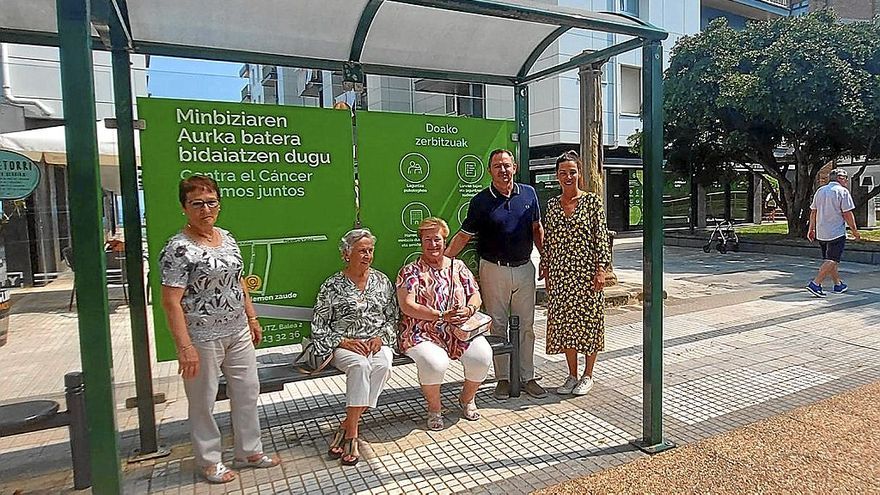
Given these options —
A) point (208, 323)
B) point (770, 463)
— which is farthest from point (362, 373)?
point (770, 463)

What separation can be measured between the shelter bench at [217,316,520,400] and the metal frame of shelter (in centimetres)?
69

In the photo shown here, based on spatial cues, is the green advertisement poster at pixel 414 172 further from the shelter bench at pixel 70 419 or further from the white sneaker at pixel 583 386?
the shelter bench at pixel 70 419

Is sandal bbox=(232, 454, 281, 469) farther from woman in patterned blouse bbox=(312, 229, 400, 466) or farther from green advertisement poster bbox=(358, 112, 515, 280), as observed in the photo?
green advertisement poster bbox=(358, 112, 515, 280)

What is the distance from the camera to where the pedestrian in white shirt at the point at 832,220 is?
8.35 meters

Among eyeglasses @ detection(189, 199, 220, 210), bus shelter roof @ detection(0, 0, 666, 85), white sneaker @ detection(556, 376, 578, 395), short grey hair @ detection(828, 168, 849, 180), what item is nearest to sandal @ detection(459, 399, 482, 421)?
white sneaker @ detection(556, 376, 578, 395)

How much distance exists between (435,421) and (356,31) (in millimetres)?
2664

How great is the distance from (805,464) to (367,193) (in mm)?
3176

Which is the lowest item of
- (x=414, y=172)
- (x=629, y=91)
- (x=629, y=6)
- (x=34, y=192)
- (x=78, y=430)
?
(x=78, y=430)

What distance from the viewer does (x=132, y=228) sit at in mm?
3553

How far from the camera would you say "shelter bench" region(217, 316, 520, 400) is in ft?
12.0

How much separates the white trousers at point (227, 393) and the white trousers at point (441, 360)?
1.01m

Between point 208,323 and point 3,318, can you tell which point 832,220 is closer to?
point 208,323

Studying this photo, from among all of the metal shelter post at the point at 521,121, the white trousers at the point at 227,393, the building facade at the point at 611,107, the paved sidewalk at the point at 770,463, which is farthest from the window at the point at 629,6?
the white trousers at the point at 227,393

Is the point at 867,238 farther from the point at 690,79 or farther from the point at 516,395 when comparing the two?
the point at 516,395
